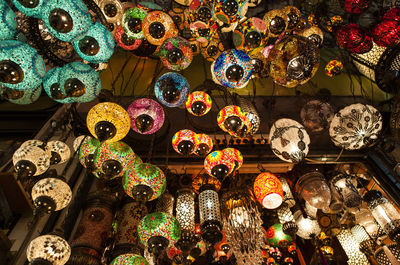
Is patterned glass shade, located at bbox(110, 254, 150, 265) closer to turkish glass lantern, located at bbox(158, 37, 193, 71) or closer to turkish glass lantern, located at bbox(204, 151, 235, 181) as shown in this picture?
turkish glass lantern, located at bbox(204, 151, 235, 181)

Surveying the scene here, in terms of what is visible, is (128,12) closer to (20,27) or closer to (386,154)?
(20,27)

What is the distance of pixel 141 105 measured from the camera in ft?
5.97

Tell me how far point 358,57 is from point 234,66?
2.44 m

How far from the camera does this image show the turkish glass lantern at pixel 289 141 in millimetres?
2068

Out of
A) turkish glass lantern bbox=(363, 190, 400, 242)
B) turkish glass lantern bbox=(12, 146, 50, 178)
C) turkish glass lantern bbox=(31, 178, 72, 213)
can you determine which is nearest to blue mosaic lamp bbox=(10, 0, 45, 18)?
turkish glass lantern bbox=(12, 146, 50, 178)

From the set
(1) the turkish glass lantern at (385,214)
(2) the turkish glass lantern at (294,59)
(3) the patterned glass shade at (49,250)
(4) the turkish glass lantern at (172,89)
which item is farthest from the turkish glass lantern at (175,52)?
(1) the turkish glass lantern at (385,214)

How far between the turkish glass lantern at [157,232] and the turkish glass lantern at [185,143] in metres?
0.55

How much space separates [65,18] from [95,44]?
24cm

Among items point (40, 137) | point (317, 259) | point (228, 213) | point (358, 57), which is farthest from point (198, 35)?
point (317, 259)

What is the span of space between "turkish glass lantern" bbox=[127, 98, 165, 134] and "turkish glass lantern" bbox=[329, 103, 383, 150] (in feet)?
5.61


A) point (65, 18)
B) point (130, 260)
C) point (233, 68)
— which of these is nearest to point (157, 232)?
point (130, 260)

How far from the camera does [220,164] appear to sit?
199 centimetres

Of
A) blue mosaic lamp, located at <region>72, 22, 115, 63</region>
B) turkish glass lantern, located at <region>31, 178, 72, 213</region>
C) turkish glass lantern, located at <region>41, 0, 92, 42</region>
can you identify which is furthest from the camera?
turkish glass lantern, located at <region>31, 178, 72, 213</region>

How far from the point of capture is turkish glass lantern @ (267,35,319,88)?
171 centimetres
